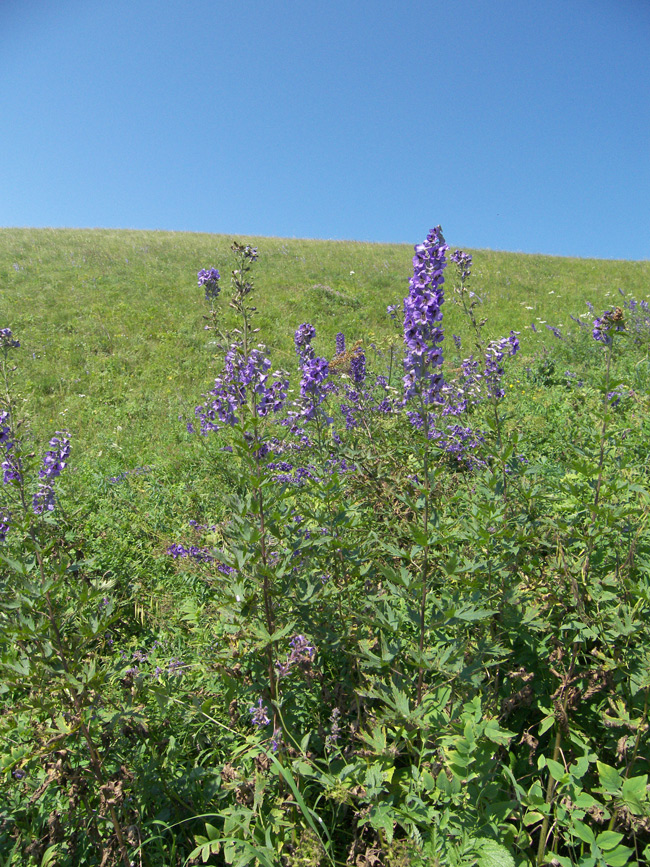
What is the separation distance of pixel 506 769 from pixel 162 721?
1722 millimetres

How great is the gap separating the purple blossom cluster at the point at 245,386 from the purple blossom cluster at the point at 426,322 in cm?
85

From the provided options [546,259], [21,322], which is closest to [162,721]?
[21,322]

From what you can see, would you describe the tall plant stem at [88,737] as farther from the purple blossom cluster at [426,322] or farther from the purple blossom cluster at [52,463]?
the purple blossom cluster at [426,322]

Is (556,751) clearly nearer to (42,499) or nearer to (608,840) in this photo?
(608,840)

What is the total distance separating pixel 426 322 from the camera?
2395 mm

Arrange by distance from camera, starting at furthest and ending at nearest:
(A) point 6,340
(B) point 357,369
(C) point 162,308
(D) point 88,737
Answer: (C) point 162,308 < (B) point 357,369 < (A) point 6,340 < (D) point 88,737

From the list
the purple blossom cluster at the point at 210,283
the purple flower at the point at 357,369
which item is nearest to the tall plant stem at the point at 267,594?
the purple blossom cluster at the point at 210,283

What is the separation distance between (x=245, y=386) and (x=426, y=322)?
112cm

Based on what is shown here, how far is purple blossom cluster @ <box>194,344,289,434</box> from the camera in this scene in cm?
264

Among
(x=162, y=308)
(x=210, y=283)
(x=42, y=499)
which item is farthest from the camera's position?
(x=162, y=308)

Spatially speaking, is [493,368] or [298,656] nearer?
[298,656]

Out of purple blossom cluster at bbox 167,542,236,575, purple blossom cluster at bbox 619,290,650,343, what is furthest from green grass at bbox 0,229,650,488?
purple blossom cluster at bbox 619,290,650,343

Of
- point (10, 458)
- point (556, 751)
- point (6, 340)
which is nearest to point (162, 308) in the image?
point (6, 340)

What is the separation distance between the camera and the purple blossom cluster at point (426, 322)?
7.89 feet
